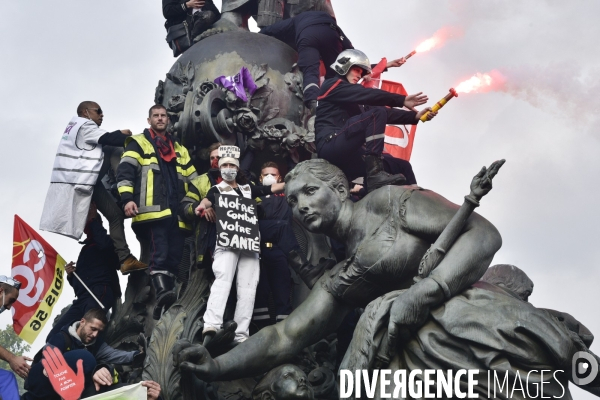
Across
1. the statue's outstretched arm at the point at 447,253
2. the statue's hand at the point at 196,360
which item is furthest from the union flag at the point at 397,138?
the statue's hand at the point at 196,360

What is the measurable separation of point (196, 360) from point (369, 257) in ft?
6.80

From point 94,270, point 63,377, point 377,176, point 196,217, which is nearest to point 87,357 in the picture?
point 63,377

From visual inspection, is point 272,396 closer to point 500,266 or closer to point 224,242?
point 224,242

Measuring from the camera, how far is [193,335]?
15.8m

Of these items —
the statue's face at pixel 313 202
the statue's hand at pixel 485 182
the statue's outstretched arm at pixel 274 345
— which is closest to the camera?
the statue's hand at pixel 485 182

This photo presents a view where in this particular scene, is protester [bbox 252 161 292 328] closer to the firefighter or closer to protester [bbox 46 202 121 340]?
the firefighter

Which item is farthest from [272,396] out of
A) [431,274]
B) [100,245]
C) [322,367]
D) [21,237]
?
[21,237]

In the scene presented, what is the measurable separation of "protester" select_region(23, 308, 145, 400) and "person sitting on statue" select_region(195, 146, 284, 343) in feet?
3.50

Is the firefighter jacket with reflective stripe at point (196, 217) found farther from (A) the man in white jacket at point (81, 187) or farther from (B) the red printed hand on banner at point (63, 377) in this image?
(B) the red printed hand on banner at point (63, 377)

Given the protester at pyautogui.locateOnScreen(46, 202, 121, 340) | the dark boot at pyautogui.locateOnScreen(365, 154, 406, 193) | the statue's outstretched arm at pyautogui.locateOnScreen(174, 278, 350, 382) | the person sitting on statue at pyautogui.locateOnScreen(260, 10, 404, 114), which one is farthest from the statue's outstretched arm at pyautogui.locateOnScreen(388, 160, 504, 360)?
the protester at pyautogui.locateOnScreen(46, 202, 121, 340)

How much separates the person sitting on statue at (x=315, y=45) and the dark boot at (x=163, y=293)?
291 cm

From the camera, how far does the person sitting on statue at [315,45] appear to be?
1855 cm

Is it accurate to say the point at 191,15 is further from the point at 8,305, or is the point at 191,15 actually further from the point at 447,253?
the point at 447,253

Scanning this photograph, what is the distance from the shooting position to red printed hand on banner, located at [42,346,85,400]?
48.8ft
